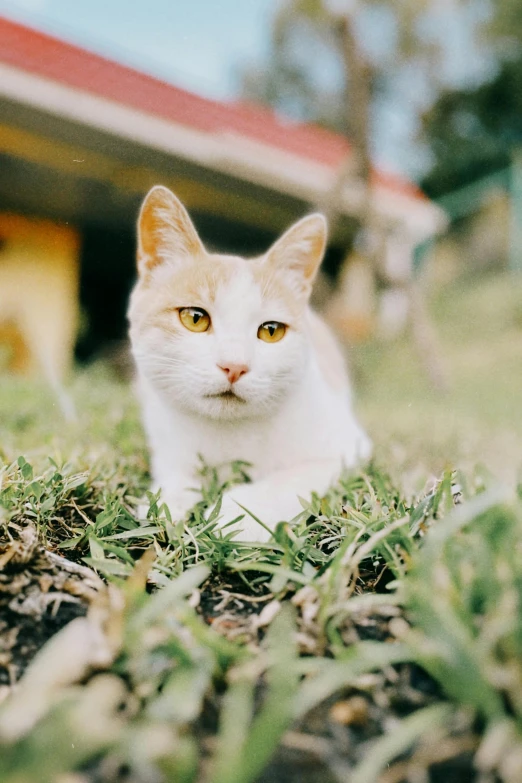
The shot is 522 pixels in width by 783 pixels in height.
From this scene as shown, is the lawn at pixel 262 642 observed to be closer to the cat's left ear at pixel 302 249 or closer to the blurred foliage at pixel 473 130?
the cat's left ear at pixel 302 249

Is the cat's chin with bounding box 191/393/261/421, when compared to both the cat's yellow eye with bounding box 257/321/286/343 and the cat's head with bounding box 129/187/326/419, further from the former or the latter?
the cat's yellow eye with bounding box 257/321/286/343

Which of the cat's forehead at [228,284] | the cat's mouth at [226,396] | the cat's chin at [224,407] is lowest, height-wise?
the cat's chin at [224,407]

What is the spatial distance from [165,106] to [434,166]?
10425 millimetres

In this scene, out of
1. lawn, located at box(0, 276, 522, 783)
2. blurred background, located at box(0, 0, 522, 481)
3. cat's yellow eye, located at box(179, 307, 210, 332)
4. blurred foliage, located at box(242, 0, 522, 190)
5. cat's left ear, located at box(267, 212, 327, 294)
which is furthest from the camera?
blurred foliage, located at box(242, 0, 522, 190)

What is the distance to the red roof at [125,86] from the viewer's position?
436 centimetres

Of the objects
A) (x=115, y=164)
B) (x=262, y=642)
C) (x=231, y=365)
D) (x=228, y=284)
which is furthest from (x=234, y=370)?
(x=115, y=164)

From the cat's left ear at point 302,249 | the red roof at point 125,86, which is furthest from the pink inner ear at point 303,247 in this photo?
the red roof at point 125,86

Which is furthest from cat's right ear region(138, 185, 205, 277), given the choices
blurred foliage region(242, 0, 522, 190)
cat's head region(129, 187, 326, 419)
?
blurred foliage region(242, 0, 522, 190)

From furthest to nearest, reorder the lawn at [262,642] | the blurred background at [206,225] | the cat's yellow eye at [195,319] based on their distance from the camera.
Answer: the blurred background at [206,225] < the cat's yellow eye at [195,319] < the lawn at [262,642]

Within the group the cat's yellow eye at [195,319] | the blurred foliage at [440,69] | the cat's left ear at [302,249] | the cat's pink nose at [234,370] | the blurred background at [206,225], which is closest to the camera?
the cat's pink nose at [234,370]

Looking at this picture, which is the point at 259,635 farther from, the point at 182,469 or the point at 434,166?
the point at 434,166

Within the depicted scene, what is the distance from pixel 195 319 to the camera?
154 cm

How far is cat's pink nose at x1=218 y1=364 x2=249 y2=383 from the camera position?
55.2 inches

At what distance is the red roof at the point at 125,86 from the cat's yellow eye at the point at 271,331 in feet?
11.6
